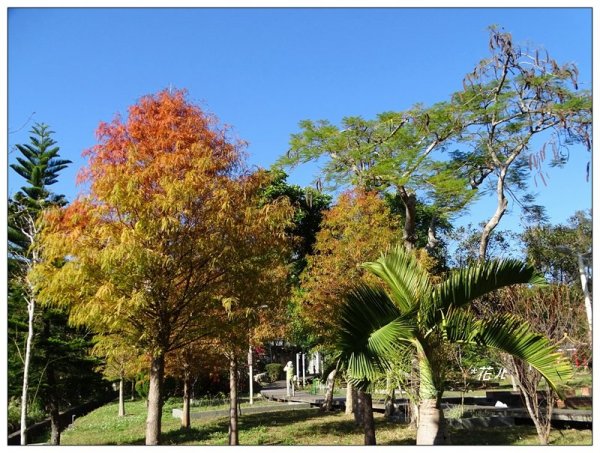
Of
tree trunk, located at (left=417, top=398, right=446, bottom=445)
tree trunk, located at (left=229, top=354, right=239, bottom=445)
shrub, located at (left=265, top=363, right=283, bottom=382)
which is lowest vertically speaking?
shrub, located at (left=265, top=363, right=283, bottom=382)

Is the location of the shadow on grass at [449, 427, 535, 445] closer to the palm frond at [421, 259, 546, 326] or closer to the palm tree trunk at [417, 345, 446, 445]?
the palm tree trunk at [417, 345, 446, 445]

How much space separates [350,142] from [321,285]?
392 centimetres

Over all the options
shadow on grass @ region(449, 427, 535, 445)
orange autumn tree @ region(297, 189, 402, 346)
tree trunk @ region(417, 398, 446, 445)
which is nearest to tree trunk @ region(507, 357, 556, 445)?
shadow on grass @ region(449, 427, 535, 445)

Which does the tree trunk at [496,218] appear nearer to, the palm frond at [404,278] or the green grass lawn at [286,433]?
the green grass lawn at [286,433]

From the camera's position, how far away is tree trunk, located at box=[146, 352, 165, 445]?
6.82 metres

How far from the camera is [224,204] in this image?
6.76 metres

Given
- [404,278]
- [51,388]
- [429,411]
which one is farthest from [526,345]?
[51,388]

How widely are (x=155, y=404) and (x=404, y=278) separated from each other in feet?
11.6

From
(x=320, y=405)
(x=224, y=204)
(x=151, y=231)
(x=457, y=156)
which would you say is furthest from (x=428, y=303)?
(x=320, y=405)

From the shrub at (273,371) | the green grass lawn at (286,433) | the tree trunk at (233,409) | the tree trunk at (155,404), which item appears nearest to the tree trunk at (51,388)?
the green grass lawn at (286,433)

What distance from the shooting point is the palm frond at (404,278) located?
215 inches

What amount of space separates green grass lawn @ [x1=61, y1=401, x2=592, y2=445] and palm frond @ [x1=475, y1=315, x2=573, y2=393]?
4.24 meters

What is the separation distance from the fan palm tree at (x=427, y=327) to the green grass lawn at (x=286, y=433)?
4.36 meters

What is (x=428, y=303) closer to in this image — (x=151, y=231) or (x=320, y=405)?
(x=151, y=231)
